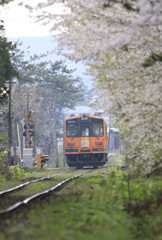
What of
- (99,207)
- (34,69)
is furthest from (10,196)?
(34,69)

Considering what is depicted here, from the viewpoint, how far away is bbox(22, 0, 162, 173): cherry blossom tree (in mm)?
9086

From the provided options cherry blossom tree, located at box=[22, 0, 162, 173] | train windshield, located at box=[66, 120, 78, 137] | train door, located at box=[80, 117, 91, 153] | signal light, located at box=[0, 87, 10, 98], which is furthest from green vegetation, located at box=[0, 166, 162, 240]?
train windshield, located at box=[66, 120, 78, 137]

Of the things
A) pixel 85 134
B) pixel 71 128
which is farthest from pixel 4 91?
pixel 85 134

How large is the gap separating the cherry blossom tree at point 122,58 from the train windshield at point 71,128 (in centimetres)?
1720

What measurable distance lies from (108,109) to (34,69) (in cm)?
6020

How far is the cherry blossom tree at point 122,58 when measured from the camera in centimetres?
909

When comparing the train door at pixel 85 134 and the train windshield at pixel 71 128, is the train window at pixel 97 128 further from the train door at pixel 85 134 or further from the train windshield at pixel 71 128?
the train windshield at pixel 71 128

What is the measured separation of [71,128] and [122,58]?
19338 millimetres

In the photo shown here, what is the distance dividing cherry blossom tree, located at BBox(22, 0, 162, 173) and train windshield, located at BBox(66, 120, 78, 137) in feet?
56.4

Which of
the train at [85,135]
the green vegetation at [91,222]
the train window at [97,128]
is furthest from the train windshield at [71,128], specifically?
the green vegetation at [91,222]

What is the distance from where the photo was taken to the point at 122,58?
1047 cm

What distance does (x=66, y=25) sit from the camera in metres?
12.4

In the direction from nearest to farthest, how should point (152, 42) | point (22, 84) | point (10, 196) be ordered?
point (152, 42), point (10, 196), point (22, 84)

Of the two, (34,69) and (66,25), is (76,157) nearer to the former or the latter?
(66,25)
